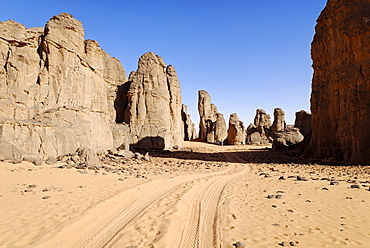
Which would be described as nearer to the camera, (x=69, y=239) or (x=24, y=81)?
(x=69, y=239)

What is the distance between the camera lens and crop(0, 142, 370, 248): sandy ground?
4.75 metres

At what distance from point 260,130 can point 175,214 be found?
190 ft

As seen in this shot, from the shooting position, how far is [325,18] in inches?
974

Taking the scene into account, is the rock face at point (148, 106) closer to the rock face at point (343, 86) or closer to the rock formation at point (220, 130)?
the rock face at point (343, 86)

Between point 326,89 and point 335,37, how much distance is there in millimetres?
5409

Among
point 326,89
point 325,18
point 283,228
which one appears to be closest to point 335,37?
point 325,18

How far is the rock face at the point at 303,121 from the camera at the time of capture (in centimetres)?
4716

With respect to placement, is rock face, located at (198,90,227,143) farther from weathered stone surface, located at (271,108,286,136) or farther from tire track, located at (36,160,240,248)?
tire track, located at (36,160,240,248)

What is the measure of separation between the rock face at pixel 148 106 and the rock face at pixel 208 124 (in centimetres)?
3084

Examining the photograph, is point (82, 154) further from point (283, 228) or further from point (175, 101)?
point (175, 101)

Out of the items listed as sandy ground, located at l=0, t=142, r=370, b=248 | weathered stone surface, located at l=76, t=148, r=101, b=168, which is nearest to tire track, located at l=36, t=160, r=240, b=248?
sandy ground, located at l=0, t=142, r=370, b=248

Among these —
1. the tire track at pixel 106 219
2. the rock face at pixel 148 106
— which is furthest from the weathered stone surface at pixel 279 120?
the tire track at pixel 106 219

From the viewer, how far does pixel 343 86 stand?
811 inches

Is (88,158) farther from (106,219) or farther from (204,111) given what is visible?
(204,111)
